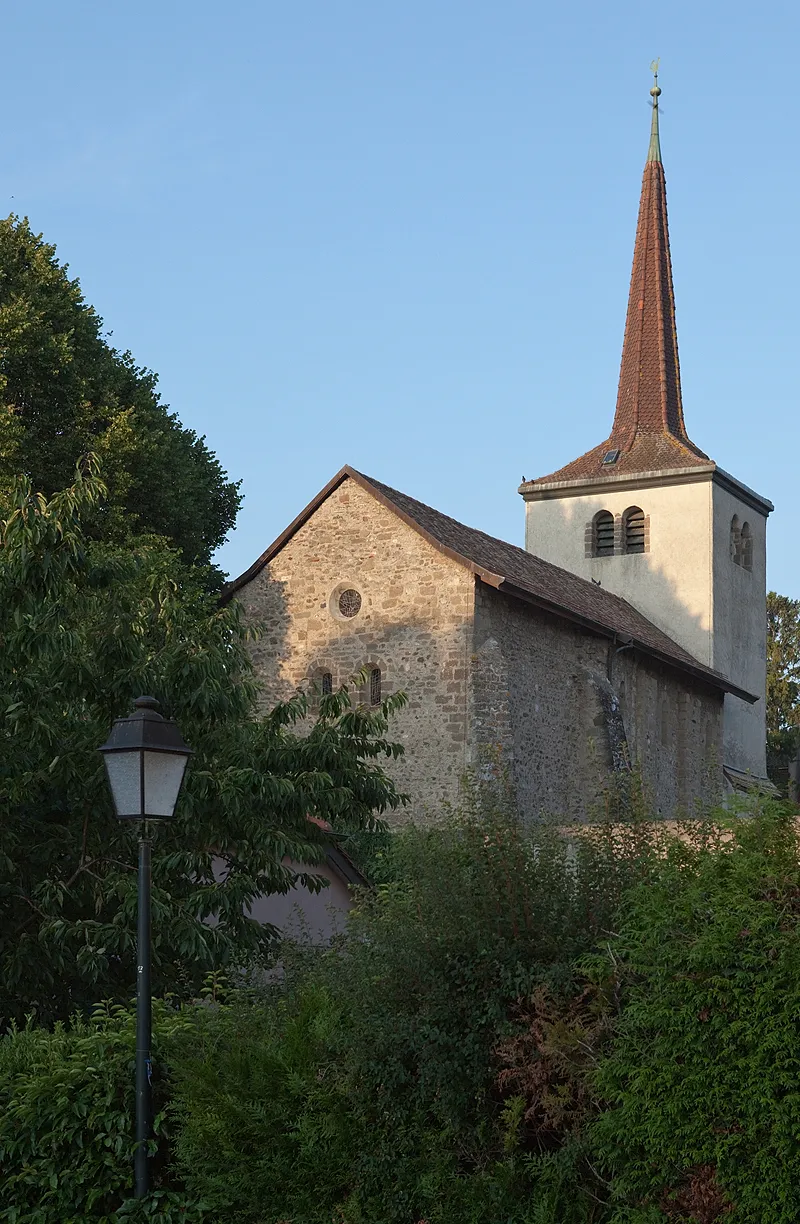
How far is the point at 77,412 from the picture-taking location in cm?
2930

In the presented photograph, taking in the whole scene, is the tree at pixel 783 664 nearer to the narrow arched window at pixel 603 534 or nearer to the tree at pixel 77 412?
the narrow arched window at pixel 603 534

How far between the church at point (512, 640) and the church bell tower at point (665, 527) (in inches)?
3.0

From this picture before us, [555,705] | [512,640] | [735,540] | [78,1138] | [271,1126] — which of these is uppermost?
[735,540]

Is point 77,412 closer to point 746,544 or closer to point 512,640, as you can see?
point 512,640

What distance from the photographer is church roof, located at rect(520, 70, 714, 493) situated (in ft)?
126

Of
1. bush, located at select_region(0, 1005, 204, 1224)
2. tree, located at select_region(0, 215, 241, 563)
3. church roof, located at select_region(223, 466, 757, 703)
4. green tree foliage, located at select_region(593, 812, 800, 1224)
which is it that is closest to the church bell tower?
church roof, located at select_region(223, 466, 757, 703)

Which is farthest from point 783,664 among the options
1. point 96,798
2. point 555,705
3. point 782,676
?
point 96,798

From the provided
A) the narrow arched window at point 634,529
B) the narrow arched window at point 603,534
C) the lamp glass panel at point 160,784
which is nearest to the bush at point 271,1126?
the lamp glass panel at point 160,784

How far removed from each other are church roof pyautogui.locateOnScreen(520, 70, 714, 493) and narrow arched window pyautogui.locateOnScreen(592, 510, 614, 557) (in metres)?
0.99

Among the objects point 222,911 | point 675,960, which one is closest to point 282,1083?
point 675,960

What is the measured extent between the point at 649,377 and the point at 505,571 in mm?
15077

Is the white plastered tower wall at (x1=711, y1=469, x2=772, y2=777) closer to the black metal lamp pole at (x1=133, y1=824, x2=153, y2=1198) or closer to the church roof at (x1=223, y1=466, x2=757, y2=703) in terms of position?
the church roof at (x1=223, y1=466, x2=757, y2=703)

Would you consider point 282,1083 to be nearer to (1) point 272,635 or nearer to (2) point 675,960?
(2) point 675,960

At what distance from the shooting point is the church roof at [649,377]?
38.5 metres
